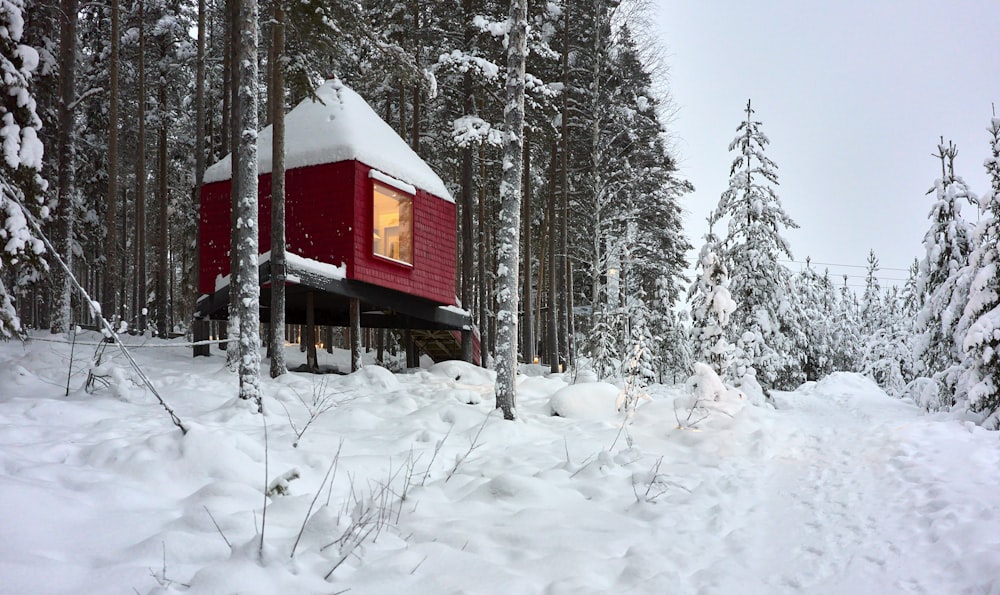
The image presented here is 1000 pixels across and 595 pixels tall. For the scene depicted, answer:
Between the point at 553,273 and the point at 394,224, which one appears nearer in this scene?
the point at 394,224

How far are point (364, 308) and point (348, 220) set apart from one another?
3597 mm

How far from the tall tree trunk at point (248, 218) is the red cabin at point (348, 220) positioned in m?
3.69

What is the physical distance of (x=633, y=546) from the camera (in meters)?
4.12

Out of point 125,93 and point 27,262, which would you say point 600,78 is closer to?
point 125,93

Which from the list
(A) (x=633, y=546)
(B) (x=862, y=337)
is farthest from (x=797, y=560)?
(B) (x=862, y=337)

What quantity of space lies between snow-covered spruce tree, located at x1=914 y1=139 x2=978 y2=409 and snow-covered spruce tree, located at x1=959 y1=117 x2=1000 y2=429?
1681mm

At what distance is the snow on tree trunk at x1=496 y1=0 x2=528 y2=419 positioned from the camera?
29.9 ft

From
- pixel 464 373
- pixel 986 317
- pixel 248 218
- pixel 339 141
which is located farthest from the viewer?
pixel 339 141

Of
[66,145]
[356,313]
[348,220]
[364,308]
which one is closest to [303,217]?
[348,220]

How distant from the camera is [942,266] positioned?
1307cm

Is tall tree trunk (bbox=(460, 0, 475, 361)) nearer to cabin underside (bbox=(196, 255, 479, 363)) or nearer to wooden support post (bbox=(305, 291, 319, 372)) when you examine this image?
cabin underside (bbox=(196, 255, 479, 363))

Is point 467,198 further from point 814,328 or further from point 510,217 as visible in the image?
point 814,328

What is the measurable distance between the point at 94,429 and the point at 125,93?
17.3 m

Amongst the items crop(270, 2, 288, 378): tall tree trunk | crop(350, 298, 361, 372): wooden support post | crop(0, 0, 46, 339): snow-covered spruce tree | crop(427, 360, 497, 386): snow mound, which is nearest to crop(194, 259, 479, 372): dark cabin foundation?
crop(350, 298, 361, 372): wooden support post
